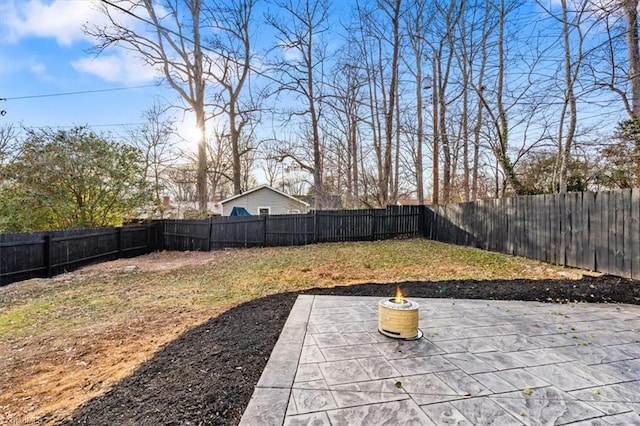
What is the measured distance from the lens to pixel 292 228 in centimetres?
1050

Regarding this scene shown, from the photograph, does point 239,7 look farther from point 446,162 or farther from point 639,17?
point 639,17

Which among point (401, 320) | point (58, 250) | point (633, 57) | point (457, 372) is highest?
point (633, 57)

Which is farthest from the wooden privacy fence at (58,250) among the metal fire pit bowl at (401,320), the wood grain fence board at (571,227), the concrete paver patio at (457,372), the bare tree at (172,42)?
the wood grain fence board at (571,227)

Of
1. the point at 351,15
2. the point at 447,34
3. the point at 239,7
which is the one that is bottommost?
the point at 447,34

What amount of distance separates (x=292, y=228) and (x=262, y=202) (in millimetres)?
8259

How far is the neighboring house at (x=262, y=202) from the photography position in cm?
1806

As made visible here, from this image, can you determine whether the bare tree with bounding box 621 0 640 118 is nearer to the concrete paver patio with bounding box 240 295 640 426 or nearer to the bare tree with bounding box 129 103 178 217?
the concrete paver patio with bounding box 240 295 640 426

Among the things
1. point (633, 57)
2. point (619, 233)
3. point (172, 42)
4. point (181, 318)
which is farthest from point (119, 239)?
point (633, 57)

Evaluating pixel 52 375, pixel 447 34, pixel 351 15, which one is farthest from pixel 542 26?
pixel 52 375

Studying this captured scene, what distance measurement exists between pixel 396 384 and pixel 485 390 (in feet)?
1.69

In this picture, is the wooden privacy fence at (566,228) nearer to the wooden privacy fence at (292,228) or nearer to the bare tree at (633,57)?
the bare tree at (633,57)

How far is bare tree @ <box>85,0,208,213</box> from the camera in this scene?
38.9 feet

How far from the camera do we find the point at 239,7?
1344 cm

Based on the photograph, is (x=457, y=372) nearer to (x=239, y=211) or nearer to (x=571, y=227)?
(x=571, y=227)
